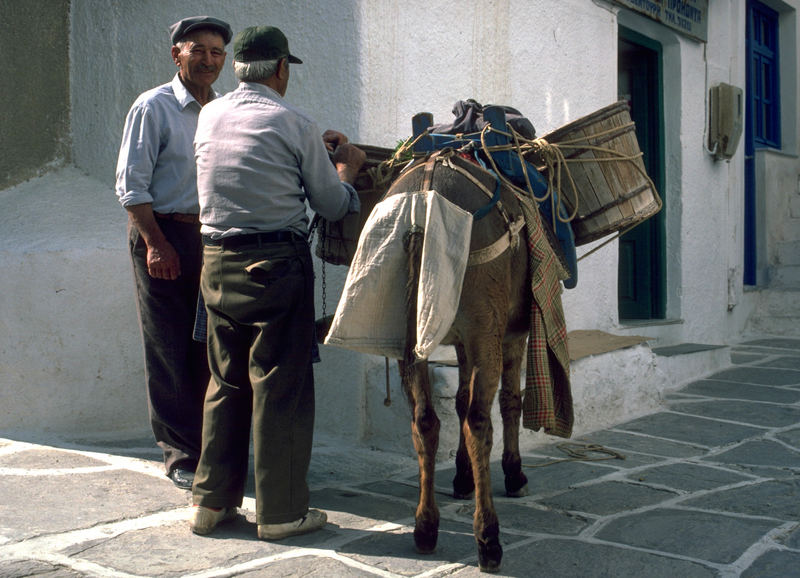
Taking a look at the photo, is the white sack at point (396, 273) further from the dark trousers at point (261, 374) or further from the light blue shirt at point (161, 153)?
the light blue shirt at point (161, 153)

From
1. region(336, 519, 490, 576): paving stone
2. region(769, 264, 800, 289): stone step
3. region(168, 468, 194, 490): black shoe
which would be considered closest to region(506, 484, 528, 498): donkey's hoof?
region(336, 519, 490, 576): paving stone

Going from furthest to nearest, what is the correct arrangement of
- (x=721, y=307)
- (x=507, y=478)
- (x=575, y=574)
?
(x=721, y=307) → (x=507, y=478) → (x=575, y=574)

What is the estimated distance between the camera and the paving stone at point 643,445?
4840 mm

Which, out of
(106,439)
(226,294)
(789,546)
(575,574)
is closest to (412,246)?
(226,294)

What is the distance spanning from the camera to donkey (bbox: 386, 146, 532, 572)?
2973mm

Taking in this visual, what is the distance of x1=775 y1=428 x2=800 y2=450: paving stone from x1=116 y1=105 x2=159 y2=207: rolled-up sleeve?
3.95m

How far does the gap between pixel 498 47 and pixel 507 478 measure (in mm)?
3062

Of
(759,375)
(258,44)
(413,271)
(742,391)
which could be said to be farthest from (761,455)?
(258,44)

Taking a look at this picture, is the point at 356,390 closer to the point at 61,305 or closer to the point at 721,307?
the point at 61,305

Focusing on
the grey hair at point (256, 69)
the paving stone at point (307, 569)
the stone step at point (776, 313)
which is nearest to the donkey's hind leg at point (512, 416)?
the paving stone at point (307, 569)

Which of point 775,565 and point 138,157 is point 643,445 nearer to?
point 775,565

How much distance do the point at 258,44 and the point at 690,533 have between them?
258 cm

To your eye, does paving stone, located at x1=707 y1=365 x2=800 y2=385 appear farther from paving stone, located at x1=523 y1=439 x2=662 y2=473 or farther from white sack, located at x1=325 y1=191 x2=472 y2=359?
white sack, located at x1=325 y1=191 x2=472 y2=359

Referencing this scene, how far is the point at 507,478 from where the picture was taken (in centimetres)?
391
